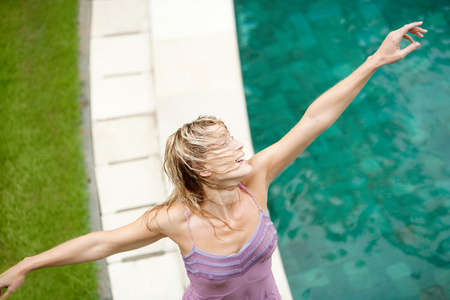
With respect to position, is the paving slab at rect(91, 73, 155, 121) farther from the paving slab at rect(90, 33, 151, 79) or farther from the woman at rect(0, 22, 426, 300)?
the woman at rect(0, 22, 426, 300)

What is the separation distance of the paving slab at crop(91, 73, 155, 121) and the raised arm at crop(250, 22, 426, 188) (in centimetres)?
271

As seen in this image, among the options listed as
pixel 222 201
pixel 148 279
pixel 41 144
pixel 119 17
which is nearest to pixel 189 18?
pixel 119 17

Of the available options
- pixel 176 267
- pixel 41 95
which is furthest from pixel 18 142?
pixel 176 267

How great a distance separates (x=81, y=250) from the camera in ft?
7.92

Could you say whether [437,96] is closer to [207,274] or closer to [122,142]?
[122,142]

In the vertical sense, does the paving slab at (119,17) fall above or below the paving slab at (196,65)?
above

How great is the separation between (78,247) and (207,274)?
0.69 metres

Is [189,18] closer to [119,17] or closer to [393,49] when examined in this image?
[119,17]

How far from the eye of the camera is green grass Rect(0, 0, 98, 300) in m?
4.27

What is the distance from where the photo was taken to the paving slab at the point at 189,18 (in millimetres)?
5566

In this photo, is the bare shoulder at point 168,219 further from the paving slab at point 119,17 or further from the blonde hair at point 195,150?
the paving slab at point 119,17

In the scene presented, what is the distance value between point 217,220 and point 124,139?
2.60 meters

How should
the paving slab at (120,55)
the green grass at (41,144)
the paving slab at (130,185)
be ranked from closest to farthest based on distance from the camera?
the green grass at (41,144), the paving slab at (130,185), the paving slab at (120,55)

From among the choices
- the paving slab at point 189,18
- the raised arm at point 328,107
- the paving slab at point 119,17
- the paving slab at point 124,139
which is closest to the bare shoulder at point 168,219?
the raised arm at point 328,107
